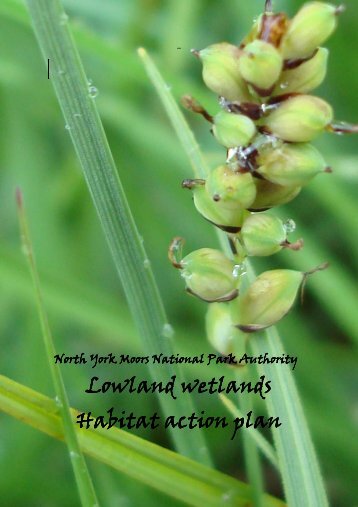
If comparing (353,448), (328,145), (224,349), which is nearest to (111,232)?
(224,349)

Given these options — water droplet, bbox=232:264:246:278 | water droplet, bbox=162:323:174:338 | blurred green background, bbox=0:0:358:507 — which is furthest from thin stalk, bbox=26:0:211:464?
blurred green background, bbox=0:0:358:507

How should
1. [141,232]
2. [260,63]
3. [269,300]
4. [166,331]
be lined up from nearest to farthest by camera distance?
[260,63] → [269,300] → [166,331] → [141,232]

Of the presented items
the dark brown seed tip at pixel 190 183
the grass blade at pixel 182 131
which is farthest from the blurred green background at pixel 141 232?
the dark brown seed tip at pixel 190 183

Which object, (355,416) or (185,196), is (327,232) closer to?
(185,196)

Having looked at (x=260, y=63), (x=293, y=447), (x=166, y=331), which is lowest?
(x=293, y=447)

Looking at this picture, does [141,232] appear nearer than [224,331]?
No

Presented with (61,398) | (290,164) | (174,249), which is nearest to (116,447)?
(61,398)

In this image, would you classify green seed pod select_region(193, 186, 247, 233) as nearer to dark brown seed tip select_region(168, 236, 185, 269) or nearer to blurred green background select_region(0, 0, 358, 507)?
dark brown seed tip select_region(168, 236, 185, 269)

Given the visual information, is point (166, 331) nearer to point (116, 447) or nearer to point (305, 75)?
point (116, 447)
